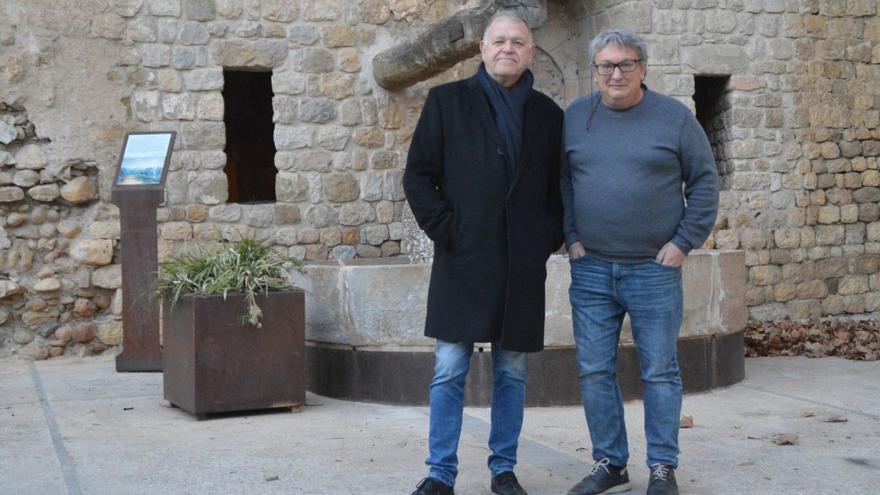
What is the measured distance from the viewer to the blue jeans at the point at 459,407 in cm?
364

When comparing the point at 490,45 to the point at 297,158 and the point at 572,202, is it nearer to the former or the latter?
the point at 572,202

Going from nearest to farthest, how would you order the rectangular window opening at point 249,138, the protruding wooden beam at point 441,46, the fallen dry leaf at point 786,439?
the fallen dry leaf at point 786,439
the protruding wooden beam at point 441,46
the rectangular window opening at point 249,138

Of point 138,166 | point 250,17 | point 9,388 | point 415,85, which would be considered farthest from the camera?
point 415,85

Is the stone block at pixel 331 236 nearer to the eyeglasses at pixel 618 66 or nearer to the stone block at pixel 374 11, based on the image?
the stone block at pixel 374 11

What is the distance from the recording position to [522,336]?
12.1 feet

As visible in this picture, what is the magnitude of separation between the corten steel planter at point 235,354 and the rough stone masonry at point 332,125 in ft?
9.45

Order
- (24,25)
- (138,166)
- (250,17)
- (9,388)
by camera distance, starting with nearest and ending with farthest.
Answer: (9,388)
(138,166)
(24,25)
(250,17)

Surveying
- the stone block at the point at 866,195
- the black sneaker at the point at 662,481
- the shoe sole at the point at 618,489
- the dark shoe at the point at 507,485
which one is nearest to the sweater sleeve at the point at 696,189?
the black sneaker at the point at 662,481

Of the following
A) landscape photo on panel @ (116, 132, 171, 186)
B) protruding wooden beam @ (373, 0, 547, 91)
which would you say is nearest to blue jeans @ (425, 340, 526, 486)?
protruding wooden beam @ (373, 0, 547, 91)

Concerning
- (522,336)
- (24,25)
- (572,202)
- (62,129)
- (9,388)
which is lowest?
(9,388)

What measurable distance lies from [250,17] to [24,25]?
1.62m

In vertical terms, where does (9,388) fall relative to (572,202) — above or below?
below

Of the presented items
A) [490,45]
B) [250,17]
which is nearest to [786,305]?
[250,17]

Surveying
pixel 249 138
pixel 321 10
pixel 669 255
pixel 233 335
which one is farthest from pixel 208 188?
pixel 669 255
